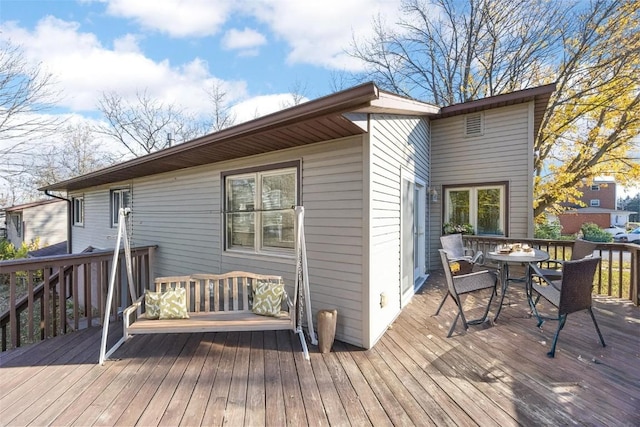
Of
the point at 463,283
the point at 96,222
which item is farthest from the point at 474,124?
the point at 96,222

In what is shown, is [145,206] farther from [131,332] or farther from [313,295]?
[313,295]

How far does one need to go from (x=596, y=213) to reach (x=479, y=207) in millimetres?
27012

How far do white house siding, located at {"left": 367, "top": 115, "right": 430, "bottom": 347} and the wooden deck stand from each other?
0.40 metres

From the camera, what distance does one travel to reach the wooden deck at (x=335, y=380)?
2105mm

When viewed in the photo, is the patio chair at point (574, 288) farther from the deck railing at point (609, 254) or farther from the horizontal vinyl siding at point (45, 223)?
the horizontal vinyl siding at point (45, 223)

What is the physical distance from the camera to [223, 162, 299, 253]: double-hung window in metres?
4.18

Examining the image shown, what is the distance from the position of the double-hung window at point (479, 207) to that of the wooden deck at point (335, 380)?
323 centimetres

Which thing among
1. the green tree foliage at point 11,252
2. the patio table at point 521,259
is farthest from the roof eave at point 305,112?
the green tree foliage at point 11,252

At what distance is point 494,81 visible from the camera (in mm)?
11094

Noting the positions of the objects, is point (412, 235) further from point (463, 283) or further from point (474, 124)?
point (474, 124)

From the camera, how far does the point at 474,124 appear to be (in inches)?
268

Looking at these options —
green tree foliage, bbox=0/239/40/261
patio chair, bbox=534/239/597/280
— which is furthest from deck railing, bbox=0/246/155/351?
green tree foliage, bbox=0/239/40/261

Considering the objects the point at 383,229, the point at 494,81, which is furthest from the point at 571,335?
the point at 494,81

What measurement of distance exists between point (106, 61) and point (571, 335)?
475 inches
